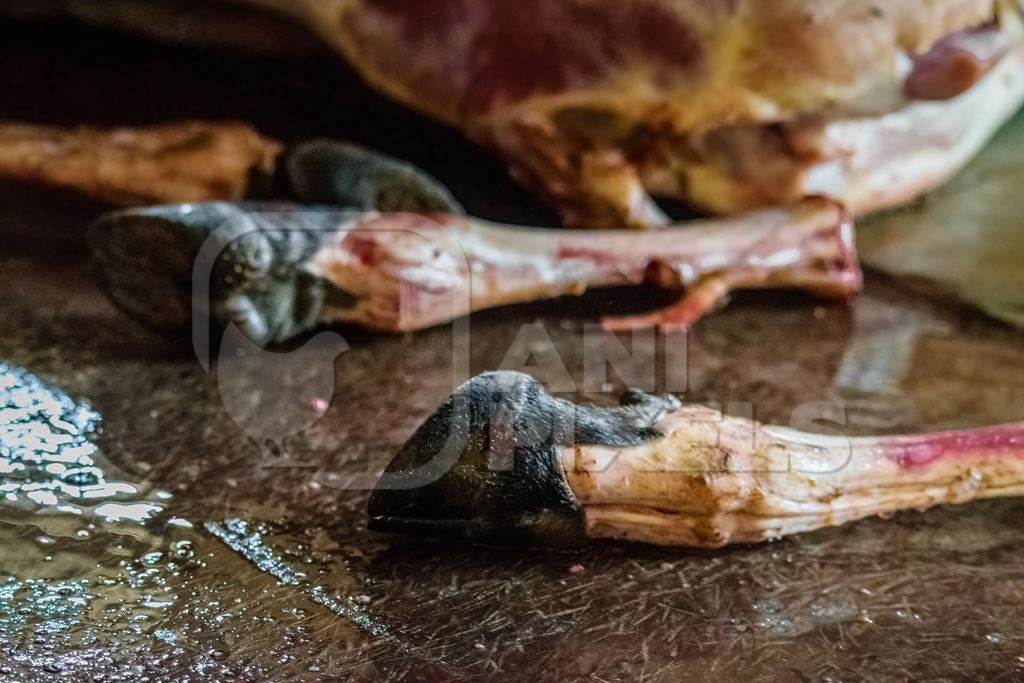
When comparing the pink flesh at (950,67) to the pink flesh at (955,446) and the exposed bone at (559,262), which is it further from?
the pink flesh at (955,446)

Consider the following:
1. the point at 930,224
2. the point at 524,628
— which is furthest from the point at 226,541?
the point at 930,224

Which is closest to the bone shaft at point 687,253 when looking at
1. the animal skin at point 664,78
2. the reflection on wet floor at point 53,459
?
the animal skin at point 664,78

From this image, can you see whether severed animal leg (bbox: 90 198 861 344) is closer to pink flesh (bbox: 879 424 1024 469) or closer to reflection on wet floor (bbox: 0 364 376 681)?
reflection on wet floor (bbox: 0 364 376 681)

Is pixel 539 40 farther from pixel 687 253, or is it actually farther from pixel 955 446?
pixel 955 446

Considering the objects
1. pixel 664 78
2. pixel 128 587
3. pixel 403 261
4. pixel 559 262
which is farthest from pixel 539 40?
pixel 128 587

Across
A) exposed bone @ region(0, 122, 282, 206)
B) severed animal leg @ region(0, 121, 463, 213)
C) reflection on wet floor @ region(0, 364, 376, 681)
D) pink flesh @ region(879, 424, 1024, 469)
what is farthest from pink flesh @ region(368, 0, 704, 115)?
reflection on wet floor @ region(0, 364, 376, 681)
